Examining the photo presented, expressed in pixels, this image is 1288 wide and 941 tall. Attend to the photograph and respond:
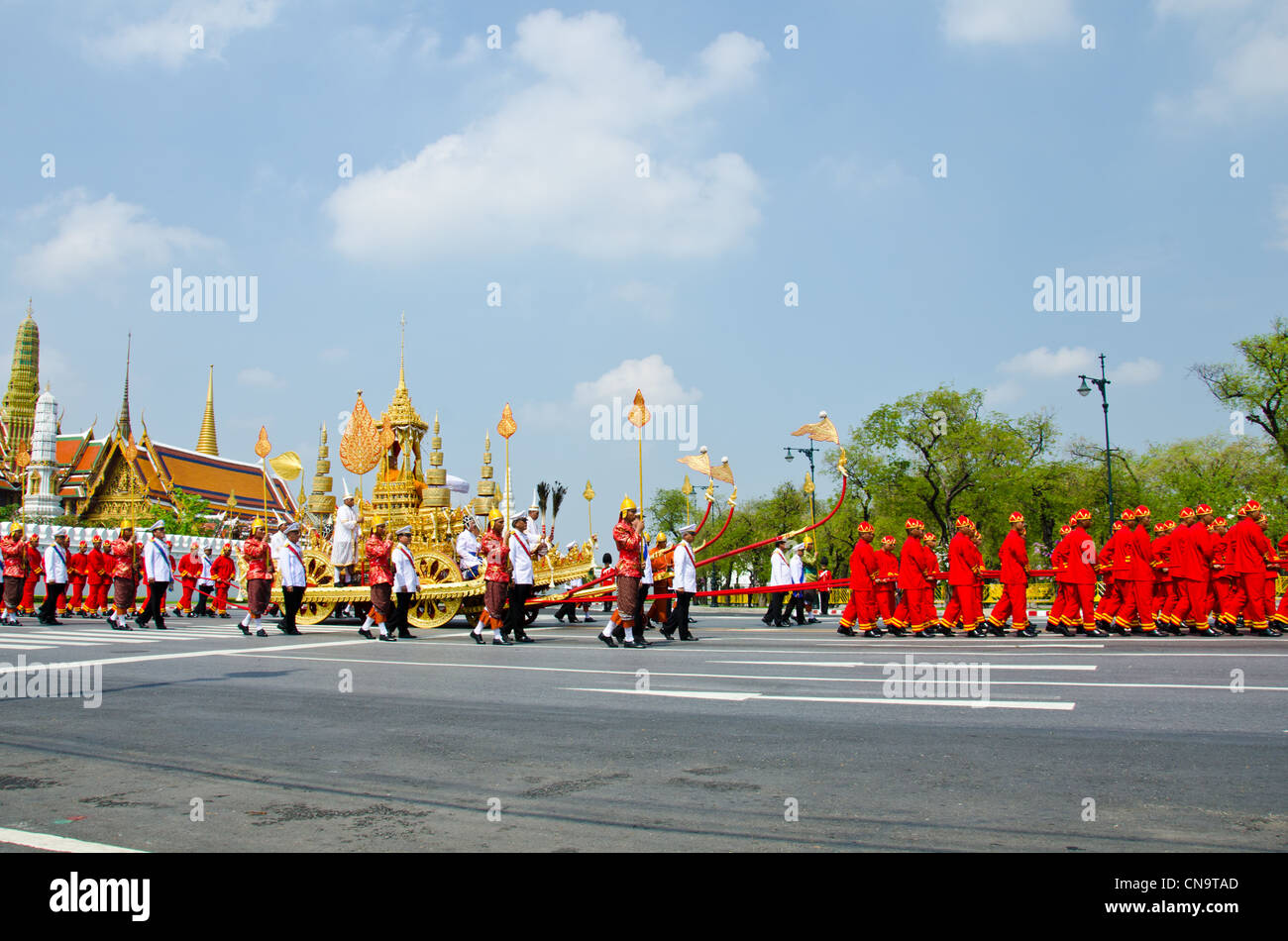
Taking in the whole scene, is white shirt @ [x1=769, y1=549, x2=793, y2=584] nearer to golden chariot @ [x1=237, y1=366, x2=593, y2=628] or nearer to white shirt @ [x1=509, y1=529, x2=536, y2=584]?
golden chariot @ [x1=237, y1=366, x2=593, y2=628]

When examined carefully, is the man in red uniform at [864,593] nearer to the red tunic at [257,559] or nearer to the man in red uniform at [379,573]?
the man in red uniform at [379,573]

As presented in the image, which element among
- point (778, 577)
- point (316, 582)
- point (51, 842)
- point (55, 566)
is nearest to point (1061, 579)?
point (778, 577)

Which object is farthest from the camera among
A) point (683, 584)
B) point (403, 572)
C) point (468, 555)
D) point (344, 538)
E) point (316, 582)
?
point (316, 582)

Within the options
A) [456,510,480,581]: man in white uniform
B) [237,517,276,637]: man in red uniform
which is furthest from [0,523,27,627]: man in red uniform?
[456,510,480,581]: man in white uniform

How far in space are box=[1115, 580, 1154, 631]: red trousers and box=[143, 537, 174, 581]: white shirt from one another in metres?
18.1

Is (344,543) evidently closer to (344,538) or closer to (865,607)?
(344,538)

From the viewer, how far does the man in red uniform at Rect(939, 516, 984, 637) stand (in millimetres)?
15938

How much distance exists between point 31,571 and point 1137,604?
24118 mm

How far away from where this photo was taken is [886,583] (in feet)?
57.2

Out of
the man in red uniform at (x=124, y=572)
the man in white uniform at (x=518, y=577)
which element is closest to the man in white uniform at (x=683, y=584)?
the man in white uniform at (x=518, y=577)

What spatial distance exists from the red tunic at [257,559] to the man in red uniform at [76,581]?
704 cm

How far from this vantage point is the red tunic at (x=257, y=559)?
18.4 meters
